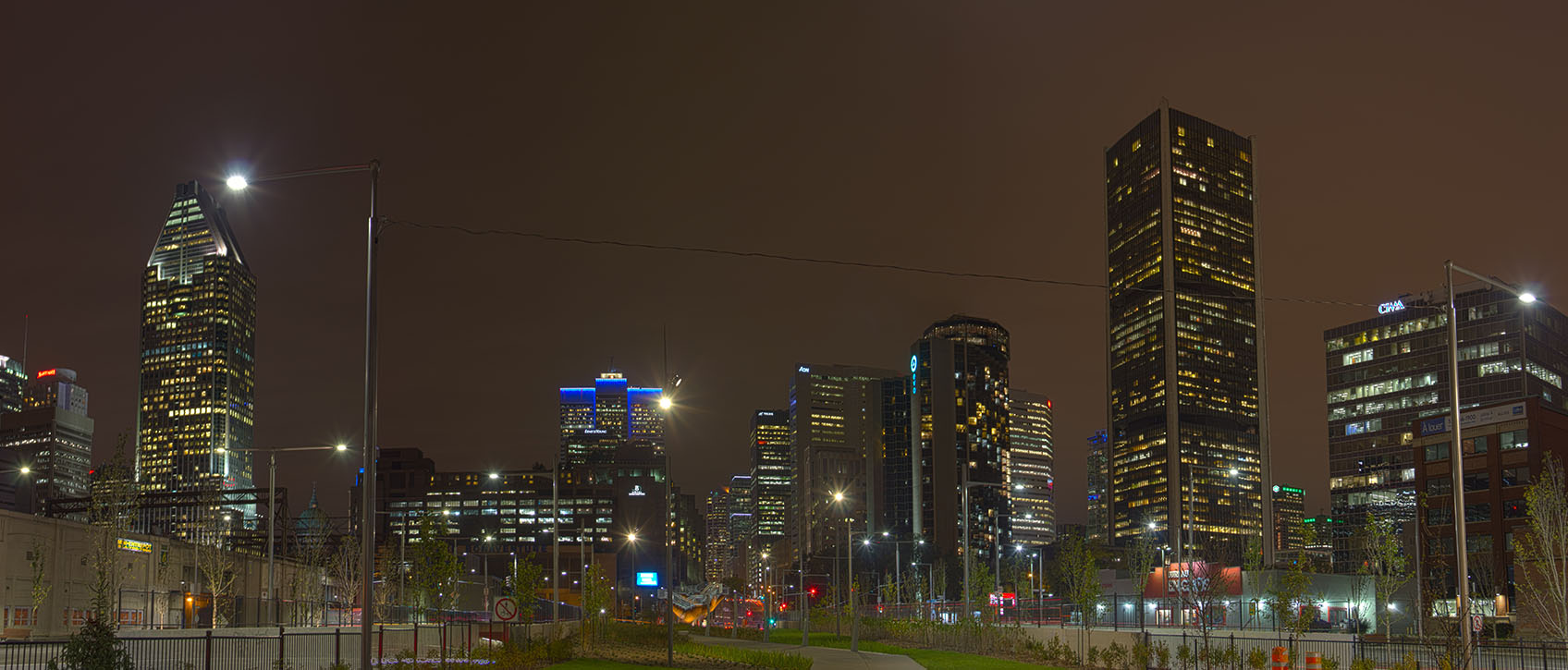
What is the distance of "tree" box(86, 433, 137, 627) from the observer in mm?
48250

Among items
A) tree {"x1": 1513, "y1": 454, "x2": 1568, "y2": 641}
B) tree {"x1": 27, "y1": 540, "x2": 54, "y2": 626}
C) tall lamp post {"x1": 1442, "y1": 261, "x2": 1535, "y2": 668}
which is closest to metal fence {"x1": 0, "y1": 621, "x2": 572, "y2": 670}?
tree {"x1": 27, "y1": 540, "x2": 54, "y2": 626}

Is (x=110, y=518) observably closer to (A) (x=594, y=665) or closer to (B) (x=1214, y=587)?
(A) (x=594, y=665)

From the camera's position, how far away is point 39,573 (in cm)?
4494

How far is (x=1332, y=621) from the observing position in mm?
84812

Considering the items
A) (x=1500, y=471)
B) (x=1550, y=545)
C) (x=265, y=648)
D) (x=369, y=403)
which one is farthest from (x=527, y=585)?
(x=1500, y=471)

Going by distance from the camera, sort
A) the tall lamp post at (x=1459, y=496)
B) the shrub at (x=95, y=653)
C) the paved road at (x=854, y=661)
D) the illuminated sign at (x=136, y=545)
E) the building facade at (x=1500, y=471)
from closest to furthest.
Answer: the shrub at (x=95, y=653) → the tall lamp post at (x=1459, y=496) → the paved road at (x=854, y=661) → the illuminated sign at (x=136, y=545) → the building facade at (x=1500, y=471)

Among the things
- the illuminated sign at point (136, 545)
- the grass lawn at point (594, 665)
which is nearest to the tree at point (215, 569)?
the illuminated sign at point (136, 545)

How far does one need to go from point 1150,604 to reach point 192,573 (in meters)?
71.3

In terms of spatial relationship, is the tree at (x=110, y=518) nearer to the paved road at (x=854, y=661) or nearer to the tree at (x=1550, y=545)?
the paved road at (x=854, y=661)

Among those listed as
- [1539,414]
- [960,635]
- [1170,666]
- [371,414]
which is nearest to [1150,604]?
[1539,414]

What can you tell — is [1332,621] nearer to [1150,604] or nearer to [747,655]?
[1150,604]

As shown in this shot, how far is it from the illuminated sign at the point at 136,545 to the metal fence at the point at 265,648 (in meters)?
14.8

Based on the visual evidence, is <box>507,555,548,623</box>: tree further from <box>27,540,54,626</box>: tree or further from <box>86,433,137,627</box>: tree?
<box>27,540,54,626</box>: tree

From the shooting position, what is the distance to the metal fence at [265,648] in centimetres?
2636
